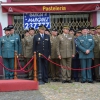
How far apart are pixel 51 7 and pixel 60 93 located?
4639 mm

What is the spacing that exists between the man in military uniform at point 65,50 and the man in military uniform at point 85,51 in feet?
0.83

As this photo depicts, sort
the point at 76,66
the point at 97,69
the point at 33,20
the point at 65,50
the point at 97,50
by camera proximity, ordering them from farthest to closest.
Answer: the point at 33,20
the point at 76,66
the point at 97,69
the point at 97,50
the point at 65,50

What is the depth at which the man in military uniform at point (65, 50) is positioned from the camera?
431 inches

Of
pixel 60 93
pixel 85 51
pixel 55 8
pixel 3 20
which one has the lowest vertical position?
pixel 60 93

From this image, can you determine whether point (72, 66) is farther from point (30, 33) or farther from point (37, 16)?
point (37, 16)

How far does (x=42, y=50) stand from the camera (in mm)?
10758

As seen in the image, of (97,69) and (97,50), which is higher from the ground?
(97,50)

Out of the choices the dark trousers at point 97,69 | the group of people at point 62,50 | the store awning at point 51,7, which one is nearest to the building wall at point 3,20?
the store awning at point 51,7

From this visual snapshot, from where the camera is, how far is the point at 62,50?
11.0m

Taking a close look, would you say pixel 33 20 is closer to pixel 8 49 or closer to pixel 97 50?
pixel 8 49

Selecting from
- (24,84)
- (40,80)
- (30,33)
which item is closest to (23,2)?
(30,33)

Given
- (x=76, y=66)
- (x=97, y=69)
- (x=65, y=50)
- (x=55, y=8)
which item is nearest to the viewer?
(x=65, y=50)

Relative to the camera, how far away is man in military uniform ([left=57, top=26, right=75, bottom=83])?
10945 millimetres

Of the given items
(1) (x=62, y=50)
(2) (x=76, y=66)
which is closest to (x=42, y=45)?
(1) (x=62, y=50)
